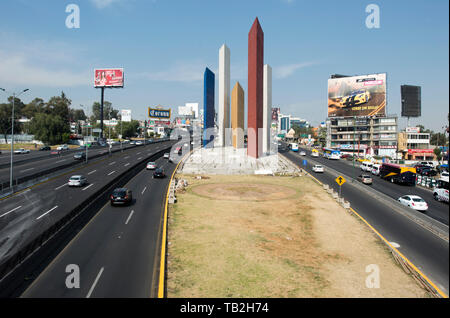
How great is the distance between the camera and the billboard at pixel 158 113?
137 m

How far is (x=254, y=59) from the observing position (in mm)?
64812

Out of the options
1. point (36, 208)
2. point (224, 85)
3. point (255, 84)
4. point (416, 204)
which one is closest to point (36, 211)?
point (36, 208)

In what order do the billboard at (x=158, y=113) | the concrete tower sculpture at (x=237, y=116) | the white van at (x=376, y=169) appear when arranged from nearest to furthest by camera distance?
the white van at (x=376, y=169)
the concrete tower sculpture at (x=237, y=116)
the billboard at (x=158, y=113)

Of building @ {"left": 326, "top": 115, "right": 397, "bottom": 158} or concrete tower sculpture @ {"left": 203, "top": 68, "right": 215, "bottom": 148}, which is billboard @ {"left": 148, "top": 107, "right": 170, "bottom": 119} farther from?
building @ {"left": 326, "top": 115, "right": 397, "bottom": 158}

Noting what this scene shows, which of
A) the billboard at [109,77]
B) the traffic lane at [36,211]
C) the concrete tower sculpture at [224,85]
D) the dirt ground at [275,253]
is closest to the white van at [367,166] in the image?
the dirt ground at [275,253]

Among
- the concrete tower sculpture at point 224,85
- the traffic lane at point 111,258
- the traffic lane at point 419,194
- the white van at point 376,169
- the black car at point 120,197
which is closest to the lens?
the traffic lane at point 111,258

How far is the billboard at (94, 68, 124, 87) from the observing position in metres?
118

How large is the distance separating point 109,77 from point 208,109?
57114mm

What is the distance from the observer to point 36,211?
83.5 feet

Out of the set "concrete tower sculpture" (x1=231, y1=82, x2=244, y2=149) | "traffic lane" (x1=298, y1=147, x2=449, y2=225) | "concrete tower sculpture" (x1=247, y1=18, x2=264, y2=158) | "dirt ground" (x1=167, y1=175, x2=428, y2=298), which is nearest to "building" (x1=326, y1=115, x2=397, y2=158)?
"concrete tower sculpture" (x1=231, y1=82, x2=244, y2=149)

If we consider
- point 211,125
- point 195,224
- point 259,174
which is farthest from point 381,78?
point 195,224

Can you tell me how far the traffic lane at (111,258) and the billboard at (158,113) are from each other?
4554 inches

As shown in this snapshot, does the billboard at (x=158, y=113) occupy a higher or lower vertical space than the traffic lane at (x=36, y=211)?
higher

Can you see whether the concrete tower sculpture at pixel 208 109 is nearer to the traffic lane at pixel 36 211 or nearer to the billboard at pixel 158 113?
the traffic lane at pixel 36 211
